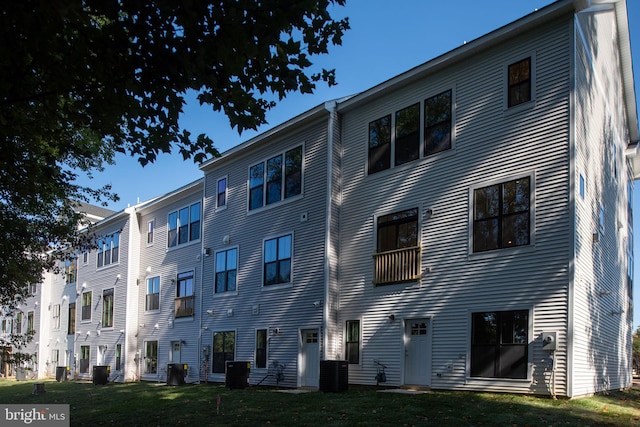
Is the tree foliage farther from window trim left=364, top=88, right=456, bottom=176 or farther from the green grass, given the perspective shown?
window trim left=364, top=88, right=456, bottom=176

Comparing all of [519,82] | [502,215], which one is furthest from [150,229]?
[519,82]

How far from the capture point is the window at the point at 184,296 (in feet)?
82.1

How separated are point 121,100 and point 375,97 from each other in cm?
1153

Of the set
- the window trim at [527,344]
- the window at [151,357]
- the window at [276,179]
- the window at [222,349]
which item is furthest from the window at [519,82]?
the window at [151,357]

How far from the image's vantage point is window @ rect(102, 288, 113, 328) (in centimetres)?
3067

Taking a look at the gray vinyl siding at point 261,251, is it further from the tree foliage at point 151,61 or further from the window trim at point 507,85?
the tree foliage at point 151,61

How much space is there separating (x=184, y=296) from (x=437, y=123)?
46.7ft

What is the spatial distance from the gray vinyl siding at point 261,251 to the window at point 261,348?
8.0 inches

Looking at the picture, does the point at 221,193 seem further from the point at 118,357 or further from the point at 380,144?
the point at 118,357

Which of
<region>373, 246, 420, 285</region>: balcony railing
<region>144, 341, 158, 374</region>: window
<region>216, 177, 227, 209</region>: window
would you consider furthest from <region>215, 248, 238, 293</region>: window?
<region>373, 246, 420, 285</region>: balcony railing

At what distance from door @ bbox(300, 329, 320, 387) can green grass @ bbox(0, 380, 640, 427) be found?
2.02 m

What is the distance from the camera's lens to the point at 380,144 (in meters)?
17.6

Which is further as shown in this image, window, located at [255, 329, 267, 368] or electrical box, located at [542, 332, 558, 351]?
window, located at [255, 329, 267, 368]

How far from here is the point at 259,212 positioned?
21312 mm
